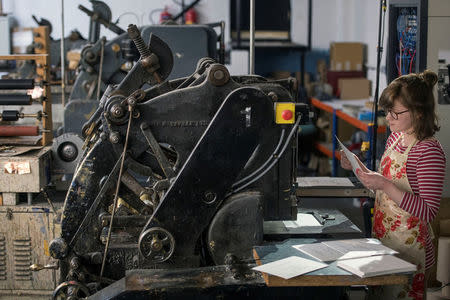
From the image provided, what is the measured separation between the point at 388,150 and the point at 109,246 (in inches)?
50.5

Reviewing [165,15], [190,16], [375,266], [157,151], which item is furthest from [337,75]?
[375,266]

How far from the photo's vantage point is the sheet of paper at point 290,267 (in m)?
2.26

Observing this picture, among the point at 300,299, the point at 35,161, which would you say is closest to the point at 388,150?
the point at 300,299

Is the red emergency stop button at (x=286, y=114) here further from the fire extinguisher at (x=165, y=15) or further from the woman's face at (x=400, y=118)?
the fire extinguisher at (x=165, y=15)

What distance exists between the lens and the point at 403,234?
9.11 ft

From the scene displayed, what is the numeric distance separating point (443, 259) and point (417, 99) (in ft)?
4.01

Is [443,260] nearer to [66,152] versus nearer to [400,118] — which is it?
[400,118]

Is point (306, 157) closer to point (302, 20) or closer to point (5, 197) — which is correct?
point (302, 20)

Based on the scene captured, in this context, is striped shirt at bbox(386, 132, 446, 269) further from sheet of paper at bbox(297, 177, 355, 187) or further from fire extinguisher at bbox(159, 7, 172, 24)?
fire extinguisher at bbox(159, 7, 172, 24)

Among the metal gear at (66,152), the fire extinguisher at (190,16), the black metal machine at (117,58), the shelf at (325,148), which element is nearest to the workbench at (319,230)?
the metal gear at (66,152)

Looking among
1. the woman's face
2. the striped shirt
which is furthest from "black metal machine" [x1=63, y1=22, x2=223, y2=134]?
the striped shirt

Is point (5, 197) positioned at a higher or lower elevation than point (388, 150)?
lower

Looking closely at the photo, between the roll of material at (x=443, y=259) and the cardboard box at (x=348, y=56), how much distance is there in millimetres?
5089

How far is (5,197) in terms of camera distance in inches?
146
